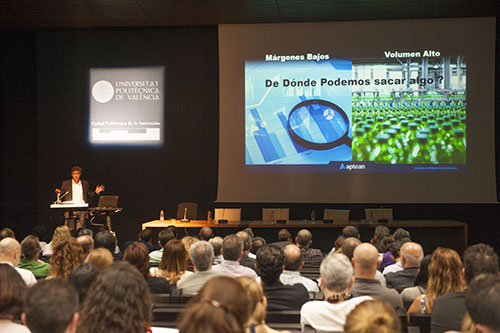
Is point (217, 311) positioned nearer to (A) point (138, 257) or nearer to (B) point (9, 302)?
(B) point (9, 302)

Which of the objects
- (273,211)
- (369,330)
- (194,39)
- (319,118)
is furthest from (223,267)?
(194,39)

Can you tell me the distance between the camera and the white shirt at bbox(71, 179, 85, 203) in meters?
9.09

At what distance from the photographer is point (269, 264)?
3.34m

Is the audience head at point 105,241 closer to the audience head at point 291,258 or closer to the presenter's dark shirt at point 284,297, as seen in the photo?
Result: the audience head at point 291,258

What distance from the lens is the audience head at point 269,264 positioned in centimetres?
334

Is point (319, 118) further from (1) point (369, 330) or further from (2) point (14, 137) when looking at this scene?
(1) point (369, 330)

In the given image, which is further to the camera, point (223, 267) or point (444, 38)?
point (444, 38)

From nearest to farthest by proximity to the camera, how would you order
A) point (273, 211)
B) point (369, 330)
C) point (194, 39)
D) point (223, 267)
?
point (369, 330), point (223, 267), point (273, 211), point (194, 39)

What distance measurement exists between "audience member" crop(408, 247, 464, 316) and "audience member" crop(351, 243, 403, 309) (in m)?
0.13

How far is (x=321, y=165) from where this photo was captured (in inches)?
401

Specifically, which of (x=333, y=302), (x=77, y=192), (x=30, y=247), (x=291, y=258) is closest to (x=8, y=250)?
(x=30, y=247)

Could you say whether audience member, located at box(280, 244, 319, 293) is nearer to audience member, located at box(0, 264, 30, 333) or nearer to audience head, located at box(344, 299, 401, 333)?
audience member, located at box(0, 264, 30, 333)

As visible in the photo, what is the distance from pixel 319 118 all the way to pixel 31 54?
621cm

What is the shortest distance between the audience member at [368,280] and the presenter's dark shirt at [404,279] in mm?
876
